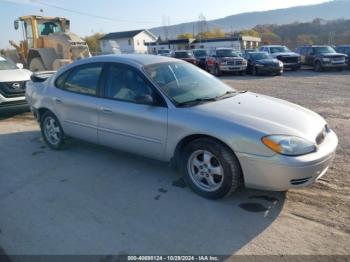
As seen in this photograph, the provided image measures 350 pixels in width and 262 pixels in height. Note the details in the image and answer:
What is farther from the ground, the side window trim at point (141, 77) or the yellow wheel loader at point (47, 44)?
the yellow wheel loader at point (47, 44)

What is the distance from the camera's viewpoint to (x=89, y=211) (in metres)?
3.75

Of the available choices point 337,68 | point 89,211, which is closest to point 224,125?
point 89,211

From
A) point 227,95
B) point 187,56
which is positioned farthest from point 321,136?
point 187,56

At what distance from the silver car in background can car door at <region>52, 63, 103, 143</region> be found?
0.02 m

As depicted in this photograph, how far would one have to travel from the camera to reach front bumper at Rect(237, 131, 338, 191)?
335 cm

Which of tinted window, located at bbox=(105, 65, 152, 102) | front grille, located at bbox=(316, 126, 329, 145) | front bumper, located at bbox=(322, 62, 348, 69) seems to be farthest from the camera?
front bumper, located at bbox=(322, 62, 348, 69)

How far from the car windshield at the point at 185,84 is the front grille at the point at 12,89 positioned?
5.49 metres

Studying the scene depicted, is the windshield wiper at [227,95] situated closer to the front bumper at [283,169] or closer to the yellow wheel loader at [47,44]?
the front bumper at [283,169]

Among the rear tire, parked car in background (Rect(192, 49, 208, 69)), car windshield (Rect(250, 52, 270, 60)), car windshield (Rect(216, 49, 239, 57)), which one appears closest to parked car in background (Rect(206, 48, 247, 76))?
car windshield (Rect(216, 49, 239, 57))

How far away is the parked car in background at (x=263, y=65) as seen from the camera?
19.7 metres

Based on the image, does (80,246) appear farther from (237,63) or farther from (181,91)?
(237,63)

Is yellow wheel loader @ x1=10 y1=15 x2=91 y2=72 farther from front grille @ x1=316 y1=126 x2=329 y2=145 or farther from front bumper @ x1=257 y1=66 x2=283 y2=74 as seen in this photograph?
front grille @ x1=316 y1=126 x2=329 y2=145

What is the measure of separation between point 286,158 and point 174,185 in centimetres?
156

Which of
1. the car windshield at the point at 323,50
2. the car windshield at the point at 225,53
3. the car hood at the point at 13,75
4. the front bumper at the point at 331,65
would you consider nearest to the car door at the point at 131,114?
the car hood at the point at 13,75
